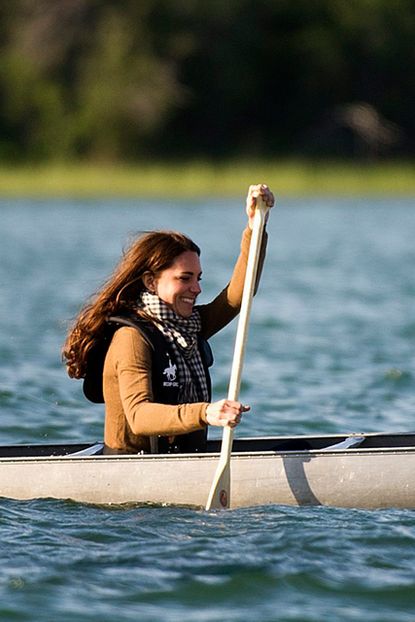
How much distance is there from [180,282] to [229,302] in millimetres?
416

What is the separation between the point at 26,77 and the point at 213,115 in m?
6.17

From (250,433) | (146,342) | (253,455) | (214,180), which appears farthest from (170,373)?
(214,180)

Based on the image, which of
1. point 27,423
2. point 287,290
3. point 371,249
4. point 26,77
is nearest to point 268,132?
point 26,77

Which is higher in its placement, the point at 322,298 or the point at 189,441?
the point at 322,298

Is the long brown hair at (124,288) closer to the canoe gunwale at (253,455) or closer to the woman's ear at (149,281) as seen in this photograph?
the woman's ear at (149,281)

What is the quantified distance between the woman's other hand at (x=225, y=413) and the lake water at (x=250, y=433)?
1.67 feet

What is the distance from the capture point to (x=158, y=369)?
7.08 metres

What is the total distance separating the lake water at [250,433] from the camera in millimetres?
5992

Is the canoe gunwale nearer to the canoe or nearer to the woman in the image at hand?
the canoe

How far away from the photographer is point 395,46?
165 feet

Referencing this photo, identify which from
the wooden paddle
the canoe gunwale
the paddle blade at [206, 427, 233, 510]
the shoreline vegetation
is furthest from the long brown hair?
the shoreline vegetation

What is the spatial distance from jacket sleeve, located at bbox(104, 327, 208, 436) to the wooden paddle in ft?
0.75

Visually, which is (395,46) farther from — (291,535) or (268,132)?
(291,535)

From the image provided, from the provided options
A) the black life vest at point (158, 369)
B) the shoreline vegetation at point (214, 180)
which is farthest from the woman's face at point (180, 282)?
the shoreline vegetation at point (214, 180)
